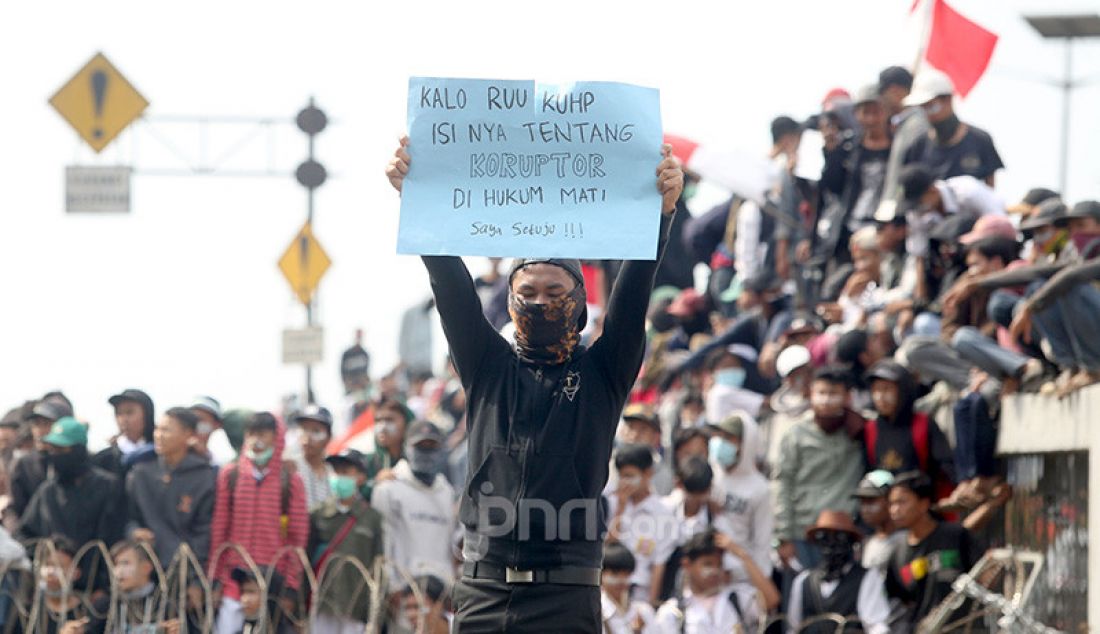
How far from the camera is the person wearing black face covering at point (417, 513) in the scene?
14.4 m

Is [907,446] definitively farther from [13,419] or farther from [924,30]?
[13,419]

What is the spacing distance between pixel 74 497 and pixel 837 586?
496cm

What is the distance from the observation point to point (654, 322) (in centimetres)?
1805

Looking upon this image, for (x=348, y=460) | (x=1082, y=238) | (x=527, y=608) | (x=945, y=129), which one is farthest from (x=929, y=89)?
(x=527, y=608)

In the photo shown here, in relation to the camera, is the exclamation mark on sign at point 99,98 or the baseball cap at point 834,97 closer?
the baseball cap at point 834,97

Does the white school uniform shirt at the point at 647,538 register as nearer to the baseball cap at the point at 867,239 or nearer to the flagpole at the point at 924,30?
the baseball cap at the point at 867,239

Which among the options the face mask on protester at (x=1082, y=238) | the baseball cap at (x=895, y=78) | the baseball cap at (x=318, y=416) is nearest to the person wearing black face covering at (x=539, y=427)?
the face mask on protester at (x=1082, y=238)

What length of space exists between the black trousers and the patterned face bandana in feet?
2.45

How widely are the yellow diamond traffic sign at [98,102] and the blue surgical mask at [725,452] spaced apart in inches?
355

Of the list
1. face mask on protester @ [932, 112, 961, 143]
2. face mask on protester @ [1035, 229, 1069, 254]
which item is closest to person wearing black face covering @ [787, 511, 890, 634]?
face mask on protester @ [1035, 229, 1069, 254]

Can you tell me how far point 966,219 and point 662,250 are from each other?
6.65 m

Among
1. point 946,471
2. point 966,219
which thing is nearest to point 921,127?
point 966,219

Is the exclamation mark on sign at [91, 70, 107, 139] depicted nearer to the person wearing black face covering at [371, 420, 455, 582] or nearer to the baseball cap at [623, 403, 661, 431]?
the baseball cap at [623, 403, 661, 431]

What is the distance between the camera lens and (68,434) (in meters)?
14.3
